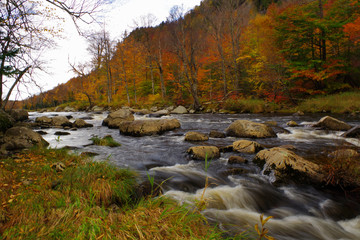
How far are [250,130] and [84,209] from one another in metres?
6.76

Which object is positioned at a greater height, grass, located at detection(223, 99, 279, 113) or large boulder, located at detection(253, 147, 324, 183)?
grass, located at detection(223, 99, 279, 113)

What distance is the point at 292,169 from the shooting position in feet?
12.6

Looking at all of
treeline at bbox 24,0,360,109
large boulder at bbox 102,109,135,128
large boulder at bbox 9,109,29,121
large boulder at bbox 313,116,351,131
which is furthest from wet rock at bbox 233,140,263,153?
large boulder at bbox 9,109,29,121

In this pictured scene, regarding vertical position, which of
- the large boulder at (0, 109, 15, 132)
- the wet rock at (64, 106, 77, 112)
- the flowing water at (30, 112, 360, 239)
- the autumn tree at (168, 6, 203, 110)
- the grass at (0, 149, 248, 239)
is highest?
the autumn tree at (168, 6, 203, 110)

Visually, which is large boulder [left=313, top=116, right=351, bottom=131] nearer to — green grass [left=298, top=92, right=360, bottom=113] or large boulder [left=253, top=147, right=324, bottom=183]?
large boulder [left=253, top=147, right=324, bottom=183]

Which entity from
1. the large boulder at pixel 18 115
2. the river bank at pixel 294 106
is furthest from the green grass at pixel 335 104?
the large boulder at pixel 18 115

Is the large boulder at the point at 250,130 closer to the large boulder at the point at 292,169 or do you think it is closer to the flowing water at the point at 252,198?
the flowing water at the point at 252,198

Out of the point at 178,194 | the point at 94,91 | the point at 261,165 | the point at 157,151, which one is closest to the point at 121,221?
the point at 178,194

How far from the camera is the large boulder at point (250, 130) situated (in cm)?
745

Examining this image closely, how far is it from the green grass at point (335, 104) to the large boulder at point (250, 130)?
8.90 m

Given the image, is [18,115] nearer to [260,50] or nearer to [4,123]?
[4,123]

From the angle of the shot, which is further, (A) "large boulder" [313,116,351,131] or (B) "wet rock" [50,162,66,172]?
(A) "large boulder" [313,116,351,131]

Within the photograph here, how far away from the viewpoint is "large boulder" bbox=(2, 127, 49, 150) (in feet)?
17.5

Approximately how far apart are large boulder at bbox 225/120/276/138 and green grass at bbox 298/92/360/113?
8.90m
